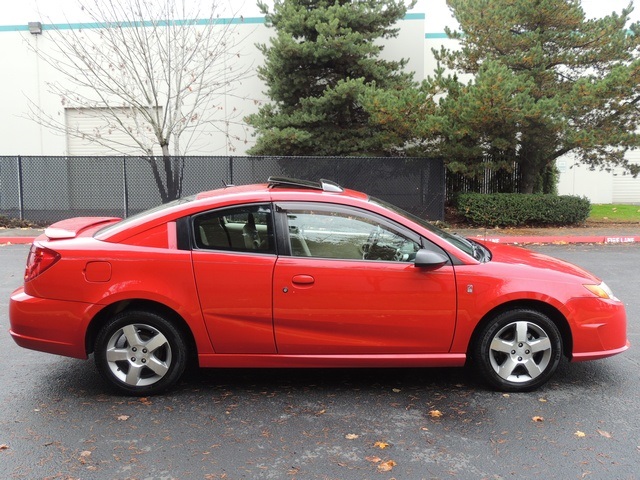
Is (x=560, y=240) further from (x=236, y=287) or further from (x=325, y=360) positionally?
(x=236, y=287)

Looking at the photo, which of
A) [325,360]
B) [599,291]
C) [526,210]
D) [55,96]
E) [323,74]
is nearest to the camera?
[325,360]

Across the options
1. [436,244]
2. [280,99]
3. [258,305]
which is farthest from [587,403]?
[280,99]

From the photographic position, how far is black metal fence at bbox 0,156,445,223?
16500 millimetres

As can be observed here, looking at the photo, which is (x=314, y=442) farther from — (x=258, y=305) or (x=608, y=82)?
(x=608, y=82)

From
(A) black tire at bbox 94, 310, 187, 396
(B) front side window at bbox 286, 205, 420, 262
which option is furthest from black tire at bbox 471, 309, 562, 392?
(A) black tire at bbox 94, 310, 187, 396

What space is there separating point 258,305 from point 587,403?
2547 mm

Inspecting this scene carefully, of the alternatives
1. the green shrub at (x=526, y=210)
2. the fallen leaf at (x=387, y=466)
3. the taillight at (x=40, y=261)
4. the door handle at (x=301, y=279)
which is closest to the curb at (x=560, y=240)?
the green shrub at (x=526, y=210)

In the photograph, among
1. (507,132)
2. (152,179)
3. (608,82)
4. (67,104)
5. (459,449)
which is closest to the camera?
(459,449)

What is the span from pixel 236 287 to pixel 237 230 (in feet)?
1.48

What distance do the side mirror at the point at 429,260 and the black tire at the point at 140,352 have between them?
1.87 m

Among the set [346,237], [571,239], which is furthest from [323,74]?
[346,237]

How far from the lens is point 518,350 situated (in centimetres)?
434

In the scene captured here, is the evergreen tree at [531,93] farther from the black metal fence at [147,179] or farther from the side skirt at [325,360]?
the side skirt at [325,360]

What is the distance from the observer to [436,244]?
14.3 ft
